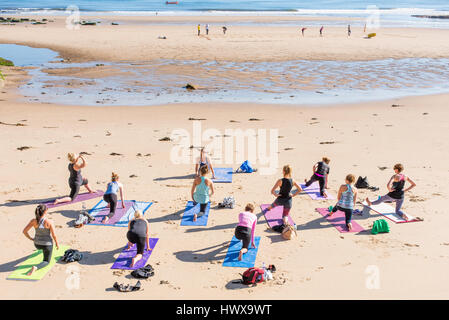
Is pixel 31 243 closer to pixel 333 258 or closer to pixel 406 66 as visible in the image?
pixel 333 258

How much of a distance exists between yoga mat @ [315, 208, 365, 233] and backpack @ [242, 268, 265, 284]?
3143 millimetres

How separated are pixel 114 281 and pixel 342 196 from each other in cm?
581

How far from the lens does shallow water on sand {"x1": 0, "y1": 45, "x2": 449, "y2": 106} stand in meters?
25.3

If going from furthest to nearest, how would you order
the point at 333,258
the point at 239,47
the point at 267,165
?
the point at 239,47 → the point at 267,165 → the point at 333,258

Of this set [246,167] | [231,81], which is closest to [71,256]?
[246,167]

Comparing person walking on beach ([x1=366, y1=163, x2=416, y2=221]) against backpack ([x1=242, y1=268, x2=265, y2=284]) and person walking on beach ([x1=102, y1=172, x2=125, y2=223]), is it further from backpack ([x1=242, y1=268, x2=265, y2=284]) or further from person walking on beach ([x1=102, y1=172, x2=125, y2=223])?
person walking on beach ([x1=102, y1=172, x2=125, y2=223])

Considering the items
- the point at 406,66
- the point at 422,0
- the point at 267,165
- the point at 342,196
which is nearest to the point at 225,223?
the point at 342,196

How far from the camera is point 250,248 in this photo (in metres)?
9.19

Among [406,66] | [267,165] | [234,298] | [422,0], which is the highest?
[422,0]

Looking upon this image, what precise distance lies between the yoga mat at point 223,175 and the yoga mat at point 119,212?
273 centimetres

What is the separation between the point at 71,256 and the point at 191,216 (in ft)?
11.0

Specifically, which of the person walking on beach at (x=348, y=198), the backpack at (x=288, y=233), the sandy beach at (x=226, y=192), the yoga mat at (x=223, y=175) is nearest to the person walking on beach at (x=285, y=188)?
the backpack at (x=288, y=233)

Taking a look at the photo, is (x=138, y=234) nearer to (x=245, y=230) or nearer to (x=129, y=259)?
(x=129, y=259)

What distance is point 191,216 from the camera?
10828mm
